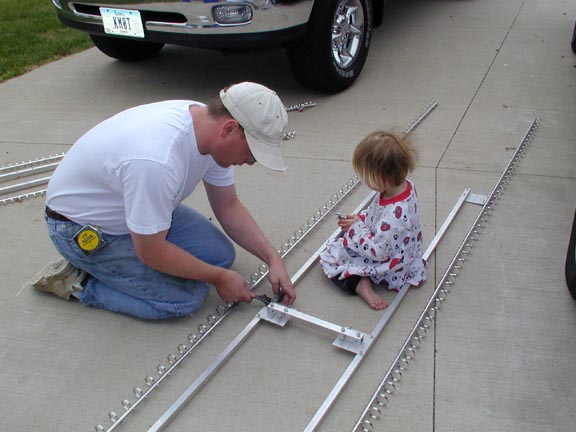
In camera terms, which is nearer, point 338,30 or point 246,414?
point 246,414

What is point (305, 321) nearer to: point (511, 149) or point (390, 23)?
point (511, 149)

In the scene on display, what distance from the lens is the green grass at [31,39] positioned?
217 inches

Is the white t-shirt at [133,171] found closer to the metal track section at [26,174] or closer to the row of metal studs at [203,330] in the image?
the row of metal studs at [203,330]

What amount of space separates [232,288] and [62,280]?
75 cm

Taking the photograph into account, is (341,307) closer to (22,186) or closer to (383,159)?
(383,159)

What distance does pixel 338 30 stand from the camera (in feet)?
14.2

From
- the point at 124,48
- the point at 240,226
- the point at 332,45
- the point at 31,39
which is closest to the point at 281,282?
the point at 240,226

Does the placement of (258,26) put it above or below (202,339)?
above

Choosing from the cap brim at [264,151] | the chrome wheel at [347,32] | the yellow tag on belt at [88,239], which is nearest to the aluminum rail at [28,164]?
the yellow tag on belt at [88,239]

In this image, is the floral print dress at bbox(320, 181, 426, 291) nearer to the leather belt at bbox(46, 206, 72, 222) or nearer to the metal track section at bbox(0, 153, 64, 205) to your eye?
the leather belt at bbox(46, 206, 72, 222)

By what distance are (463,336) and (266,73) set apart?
3363mm

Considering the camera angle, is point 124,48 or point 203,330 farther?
point 124,48

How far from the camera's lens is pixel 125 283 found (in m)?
2.27

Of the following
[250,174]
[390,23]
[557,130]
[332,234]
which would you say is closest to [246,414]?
[332,234]
